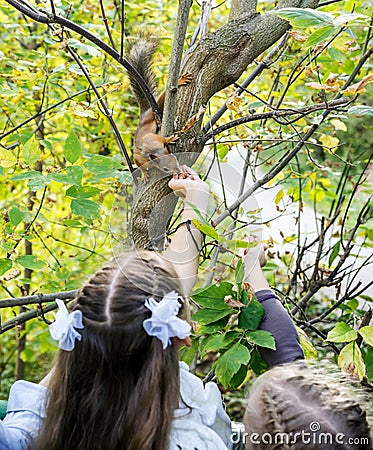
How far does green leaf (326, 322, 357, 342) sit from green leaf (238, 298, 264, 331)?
0.43ft

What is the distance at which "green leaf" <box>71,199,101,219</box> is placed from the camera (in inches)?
46.8

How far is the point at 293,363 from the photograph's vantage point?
104 centimetres

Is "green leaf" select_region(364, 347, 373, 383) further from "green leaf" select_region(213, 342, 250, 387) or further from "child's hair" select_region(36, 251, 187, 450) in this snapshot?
"child's hair" select_region(36, 251, 187, 450)

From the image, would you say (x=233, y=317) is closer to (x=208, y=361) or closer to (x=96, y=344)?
(x=96, y=344)

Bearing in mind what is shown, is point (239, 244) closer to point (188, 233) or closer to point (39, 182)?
point (188, 233)

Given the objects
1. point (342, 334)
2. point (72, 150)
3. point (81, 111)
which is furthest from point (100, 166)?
point (342, 334)

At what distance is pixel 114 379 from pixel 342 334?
0.42 m

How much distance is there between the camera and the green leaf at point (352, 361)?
42.1 inches

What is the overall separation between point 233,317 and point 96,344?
0.26 m

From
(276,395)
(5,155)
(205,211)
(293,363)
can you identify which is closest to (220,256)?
(205,211)

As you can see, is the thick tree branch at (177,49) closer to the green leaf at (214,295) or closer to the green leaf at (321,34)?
the green leaf at (321,34)

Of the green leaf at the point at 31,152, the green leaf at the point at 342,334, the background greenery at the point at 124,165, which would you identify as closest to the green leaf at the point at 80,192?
the background greenery at the point at 124,165

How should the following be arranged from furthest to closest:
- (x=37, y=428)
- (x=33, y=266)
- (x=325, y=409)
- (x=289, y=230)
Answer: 1. (x=289, y=230)
2. (x=33, y=266)
3. (x=37, y=428)
4. (x=325, y=409)

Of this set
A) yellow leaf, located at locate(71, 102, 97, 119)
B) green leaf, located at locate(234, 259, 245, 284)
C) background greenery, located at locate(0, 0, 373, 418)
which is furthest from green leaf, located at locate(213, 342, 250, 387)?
yellow leaf, located at locate(71, 102, 97, 119)
